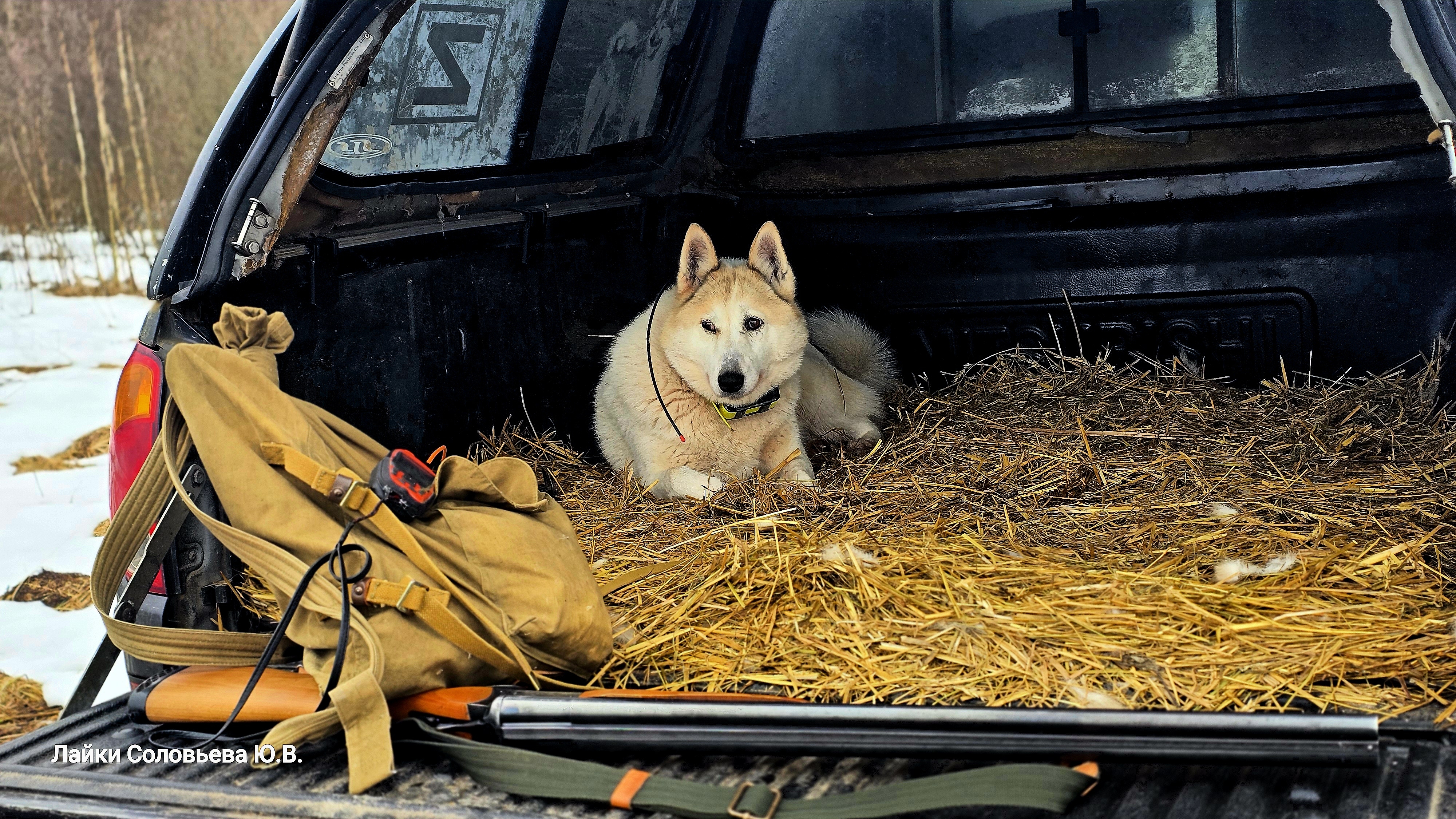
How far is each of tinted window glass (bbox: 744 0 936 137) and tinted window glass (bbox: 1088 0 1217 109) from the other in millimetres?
527

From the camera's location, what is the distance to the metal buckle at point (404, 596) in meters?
1.71

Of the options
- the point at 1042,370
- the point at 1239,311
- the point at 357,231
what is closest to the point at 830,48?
the point at 1042,370

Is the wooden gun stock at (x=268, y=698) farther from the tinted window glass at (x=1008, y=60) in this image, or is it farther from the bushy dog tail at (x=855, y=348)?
the tinted window glass at (x=1008, y=60)

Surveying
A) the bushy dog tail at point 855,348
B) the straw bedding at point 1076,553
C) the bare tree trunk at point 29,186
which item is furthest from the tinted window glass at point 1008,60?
the bare tree trunk at point 29,186

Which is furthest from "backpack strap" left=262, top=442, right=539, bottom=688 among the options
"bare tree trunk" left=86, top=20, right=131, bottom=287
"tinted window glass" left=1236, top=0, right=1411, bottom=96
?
"bare tree trunk" left=86, top=20, right=131, bottom=287

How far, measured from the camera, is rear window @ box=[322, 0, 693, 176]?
261cm

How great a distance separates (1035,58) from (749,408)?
144 cm

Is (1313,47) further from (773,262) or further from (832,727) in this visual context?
(832,727)

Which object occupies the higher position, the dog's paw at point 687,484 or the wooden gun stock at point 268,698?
the wooden gun stock at point 268,698

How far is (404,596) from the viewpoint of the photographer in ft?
5.63

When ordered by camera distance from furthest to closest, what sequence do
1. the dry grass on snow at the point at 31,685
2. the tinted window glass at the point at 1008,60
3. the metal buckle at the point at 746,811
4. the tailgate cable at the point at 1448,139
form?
the tinted window glass at the point at 1008,60
the dry grass on snow at the point at 31,685
the tailgate cable at the point at 1448,139
the metal buckle at the point at 746,811

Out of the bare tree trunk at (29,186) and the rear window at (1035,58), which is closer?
the rear window at (1035,58)

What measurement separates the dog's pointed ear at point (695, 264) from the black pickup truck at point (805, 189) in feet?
1.12

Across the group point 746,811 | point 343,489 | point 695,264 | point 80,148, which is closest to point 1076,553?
point 746,811
